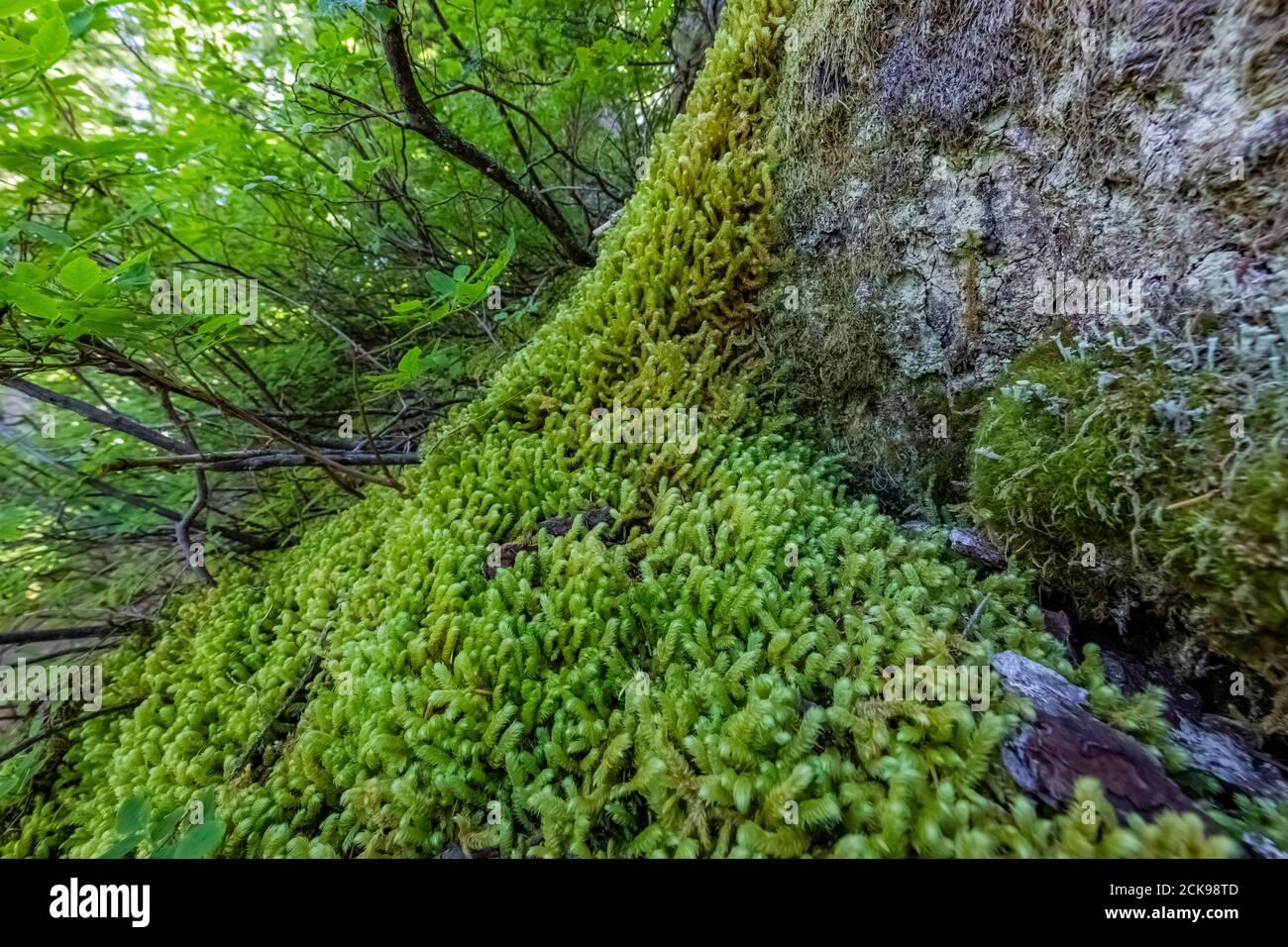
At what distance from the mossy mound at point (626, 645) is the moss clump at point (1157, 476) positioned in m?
0.25

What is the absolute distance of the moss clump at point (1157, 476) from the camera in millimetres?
1346

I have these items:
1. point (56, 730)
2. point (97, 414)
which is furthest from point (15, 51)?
point (56, 730)

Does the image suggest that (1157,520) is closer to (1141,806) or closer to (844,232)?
(1141,806)

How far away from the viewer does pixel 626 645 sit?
6.10 feet

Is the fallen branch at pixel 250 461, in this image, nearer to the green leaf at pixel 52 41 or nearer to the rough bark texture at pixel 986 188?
the green leaf at pixel 52 41

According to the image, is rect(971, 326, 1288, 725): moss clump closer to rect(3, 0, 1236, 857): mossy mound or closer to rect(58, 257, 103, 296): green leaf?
rect(3, 0, 1236, 857): mossy mound

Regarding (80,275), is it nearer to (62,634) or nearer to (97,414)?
(97,414)

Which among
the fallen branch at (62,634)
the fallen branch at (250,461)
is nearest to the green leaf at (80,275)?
the fallen branch at (250,461)

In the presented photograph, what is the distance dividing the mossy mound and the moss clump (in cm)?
25

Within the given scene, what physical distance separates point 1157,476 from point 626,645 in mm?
1627

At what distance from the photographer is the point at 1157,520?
60.1 inches
